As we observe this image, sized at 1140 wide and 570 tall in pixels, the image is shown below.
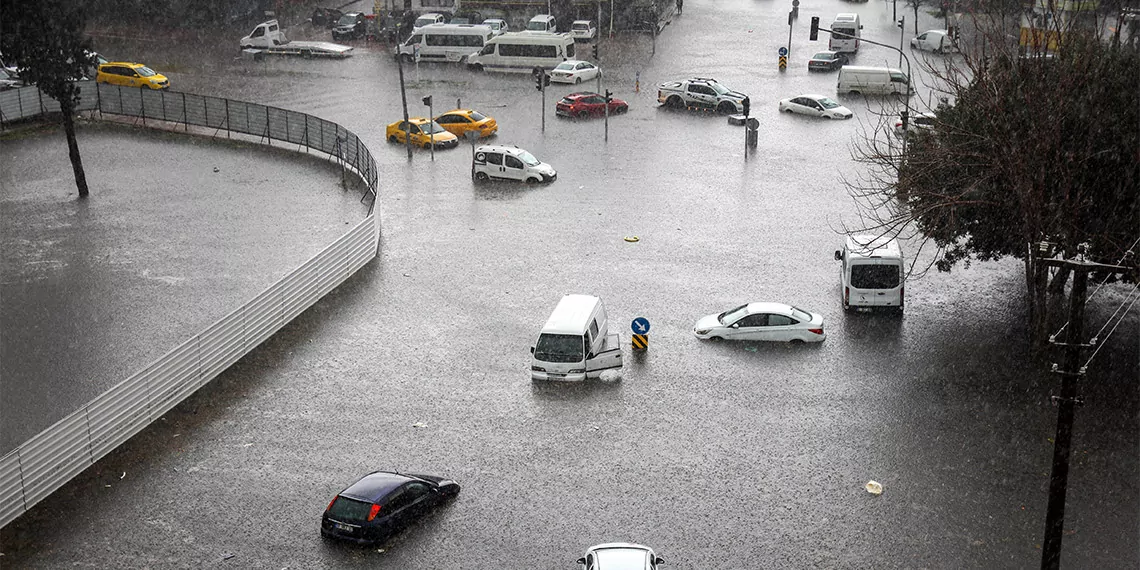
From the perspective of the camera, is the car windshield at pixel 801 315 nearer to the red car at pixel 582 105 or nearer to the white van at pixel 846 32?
the red car at pixel 582 105

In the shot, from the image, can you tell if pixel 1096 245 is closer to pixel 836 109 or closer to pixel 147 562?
pixel 147 562

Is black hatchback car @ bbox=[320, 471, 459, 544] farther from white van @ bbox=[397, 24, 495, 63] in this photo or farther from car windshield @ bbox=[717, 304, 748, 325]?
white van @ bbox=[397, 24, 495, 63]

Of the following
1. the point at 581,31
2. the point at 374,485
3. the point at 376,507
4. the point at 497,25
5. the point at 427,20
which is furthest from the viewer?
the point at 427,20

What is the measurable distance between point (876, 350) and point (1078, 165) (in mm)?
5131


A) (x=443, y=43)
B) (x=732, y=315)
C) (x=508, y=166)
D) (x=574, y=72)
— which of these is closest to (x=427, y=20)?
(x=443, y=43)

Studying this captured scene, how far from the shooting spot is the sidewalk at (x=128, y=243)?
2239 centimetres

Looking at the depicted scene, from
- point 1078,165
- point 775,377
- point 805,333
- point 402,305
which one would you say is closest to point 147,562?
point 402,305

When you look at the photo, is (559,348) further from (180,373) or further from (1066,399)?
(1066,399)

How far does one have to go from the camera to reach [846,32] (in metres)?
55.4

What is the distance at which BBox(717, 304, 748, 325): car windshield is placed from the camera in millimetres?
23406

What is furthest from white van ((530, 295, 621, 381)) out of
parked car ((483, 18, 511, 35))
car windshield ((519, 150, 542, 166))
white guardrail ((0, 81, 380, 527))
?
parked car ((483, 18, 511, 35))

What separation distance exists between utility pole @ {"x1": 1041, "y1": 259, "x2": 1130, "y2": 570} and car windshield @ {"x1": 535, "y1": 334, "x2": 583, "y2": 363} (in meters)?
9.81

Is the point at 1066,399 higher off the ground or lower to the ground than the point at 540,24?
lower

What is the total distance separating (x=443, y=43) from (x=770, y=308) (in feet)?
109
